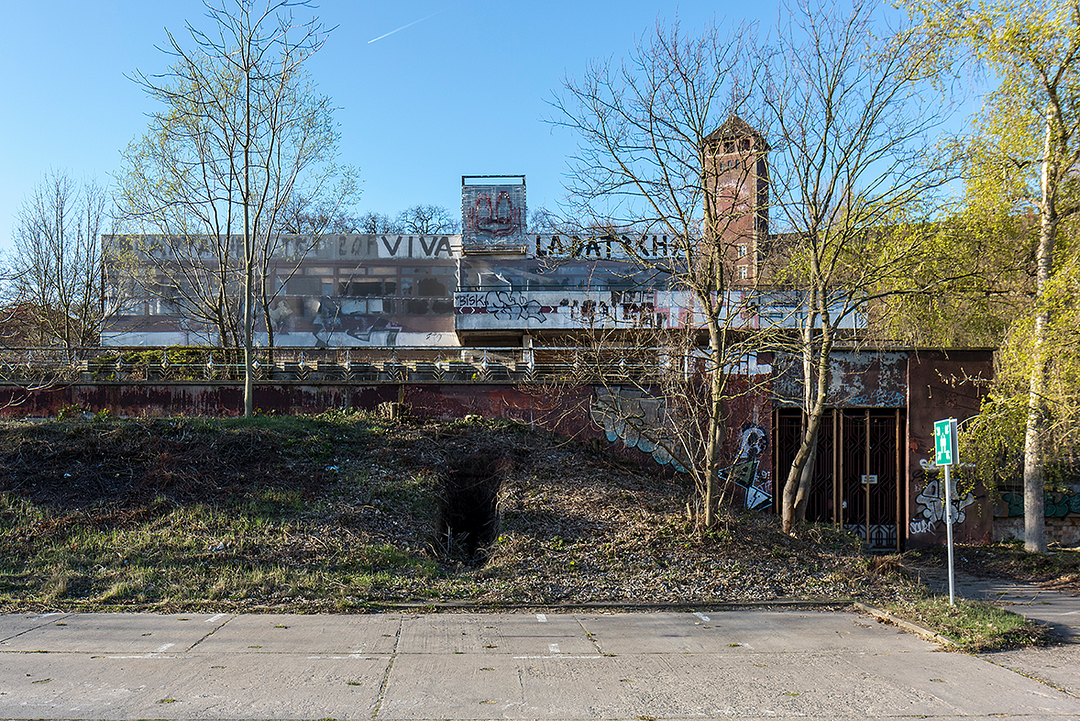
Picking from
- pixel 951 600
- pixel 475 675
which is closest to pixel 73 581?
pixel 475 675

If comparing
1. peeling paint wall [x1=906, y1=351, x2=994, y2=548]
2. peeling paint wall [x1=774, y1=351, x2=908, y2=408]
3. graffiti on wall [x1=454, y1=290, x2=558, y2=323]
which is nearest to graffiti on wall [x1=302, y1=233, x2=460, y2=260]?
graffiti on wall [x1=454, y1=290, x2=558, y2=323]

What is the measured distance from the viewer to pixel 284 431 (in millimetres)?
15266

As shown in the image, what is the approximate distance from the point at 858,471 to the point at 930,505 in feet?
5.56

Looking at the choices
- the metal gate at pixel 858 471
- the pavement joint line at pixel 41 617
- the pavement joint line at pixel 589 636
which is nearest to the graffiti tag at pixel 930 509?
the metal gate at pixel 858 471

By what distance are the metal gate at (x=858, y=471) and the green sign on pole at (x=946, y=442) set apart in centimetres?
693

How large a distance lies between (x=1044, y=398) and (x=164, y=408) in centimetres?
1954

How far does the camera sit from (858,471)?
55.0ft

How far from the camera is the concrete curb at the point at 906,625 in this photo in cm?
812

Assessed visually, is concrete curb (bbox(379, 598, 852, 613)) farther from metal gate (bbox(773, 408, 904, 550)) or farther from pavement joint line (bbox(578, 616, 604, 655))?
metal gate (bbox(773, 408, 904, 550))

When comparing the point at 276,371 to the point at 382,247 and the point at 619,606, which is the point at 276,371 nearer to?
the point at 619,606

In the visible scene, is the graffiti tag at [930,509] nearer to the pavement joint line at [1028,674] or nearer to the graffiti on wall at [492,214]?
the pavement joint line at [1028,674]

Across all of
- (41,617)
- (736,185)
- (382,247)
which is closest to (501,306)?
(382,247)

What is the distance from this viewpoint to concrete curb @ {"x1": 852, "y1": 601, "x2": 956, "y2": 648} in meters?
8.12

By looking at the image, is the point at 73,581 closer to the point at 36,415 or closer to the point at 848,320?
the point at 36,415
